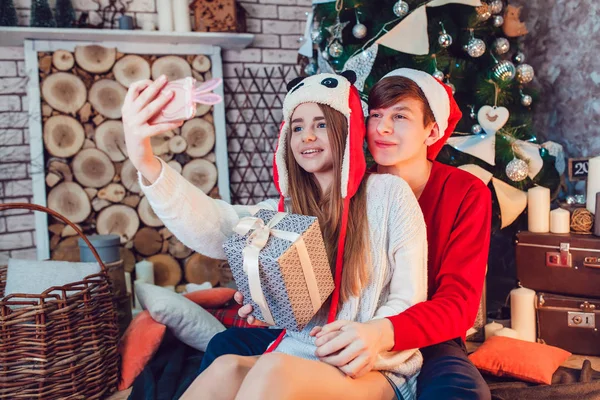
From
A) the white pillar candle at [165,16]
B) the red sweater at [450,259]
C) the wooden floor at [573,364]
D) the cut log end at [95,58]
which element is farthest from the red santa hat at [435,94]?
the cut log end at [95,58]

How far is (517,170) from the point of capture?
2369 millimetres

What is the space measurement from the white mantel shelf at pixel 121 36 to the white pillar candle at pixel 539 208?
1.89m

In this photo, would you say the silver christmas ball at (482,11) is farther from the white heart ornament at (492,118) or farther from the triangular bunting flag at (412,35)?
the white heart ornament at (492,118)

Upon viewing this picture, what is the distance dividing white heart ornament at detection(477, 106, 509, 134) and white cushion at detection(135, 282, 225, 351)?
148cm

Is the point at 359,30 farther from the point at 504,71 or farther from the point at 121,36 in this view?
the point at 121,36

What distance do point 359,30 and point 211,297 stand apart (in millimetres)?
1461

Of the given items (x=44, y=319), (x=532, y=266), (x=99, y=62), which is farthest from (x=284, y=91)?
(x=44, y=319)

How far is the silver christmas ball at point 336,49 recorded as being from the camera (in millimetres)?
2500

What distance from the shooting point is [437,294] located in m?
1.42

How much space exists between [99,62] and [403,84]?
221 centimetres

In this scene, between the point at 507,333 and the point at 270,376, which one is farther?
the point at 507,333

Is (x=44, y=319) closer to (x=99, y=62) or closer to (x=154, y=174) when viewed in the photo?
(x=154, y=174)

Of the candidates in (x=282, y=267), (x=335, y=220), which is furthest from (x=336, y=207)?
(x=282, y=267)

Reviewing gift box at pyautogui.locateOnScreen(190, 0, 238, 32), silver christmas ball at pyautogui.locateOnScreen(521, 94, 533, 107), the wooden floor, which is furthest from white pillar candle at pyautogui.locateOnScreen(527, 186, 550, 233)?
gift box at pyautogui.locateOnScreen(190, 0, 238, 32)
